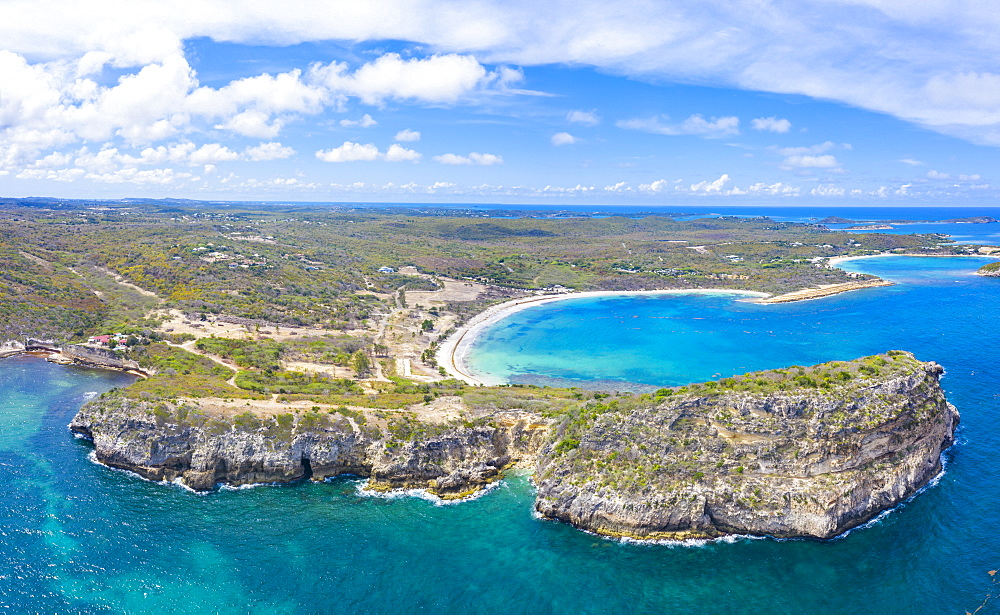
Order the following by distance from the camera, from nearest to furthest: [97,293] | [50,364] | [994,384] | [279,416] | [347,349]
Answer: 1. [279,416]
2. [994,384]
3. [50,364]
4. [347,349]
5. [97,293]

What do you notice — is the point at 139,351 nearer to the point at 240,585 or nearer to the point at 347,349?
the point at 347,349

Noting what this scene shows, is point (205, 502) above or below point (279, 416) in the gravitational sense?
Answer: below

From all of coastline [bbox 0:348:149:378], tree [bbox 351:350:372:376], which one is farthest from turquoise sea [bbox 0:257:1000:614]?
tree [bbox 351:350:372:376]

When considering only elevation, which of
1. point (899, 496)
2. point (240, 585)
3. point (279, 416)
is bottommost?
point (240, 585)

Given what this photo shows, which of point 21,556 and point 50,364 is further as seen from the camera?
point 50,364

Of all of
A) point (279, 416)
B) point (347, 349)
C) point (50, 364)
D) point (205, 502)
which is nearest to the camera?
point (205, 502)

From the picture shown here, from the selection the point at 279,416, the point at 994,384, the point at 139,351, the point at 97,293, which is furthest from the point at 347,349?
the point at 994,384

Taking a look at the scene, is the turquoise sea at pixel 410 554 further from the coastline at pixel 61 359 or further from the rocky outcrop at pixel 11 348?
the rocky outcrop at pixel 11 348
